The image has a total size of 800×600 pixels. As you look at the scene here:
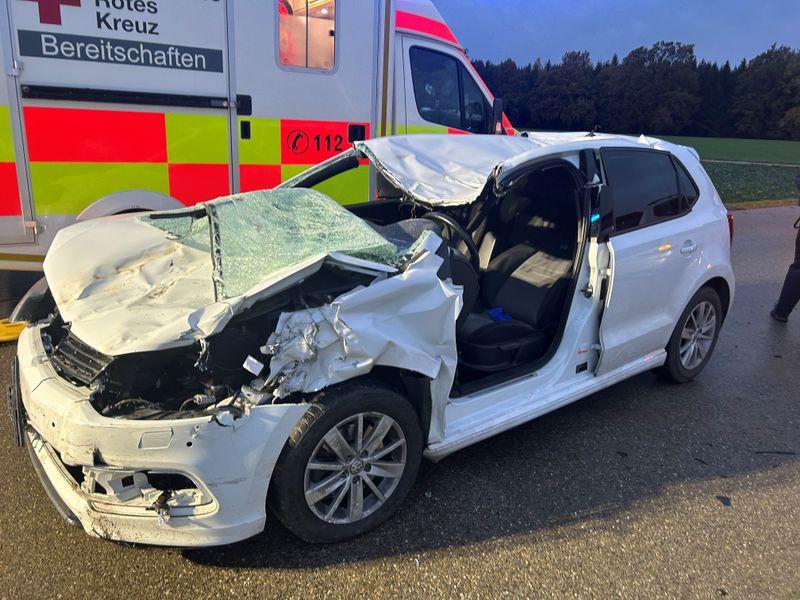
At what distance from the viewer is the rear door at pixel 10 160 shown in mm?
4078

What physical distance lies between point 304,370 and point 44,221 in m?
3.25

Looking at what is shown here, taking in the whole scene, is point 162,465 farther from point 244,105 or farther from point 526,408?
point 244,105

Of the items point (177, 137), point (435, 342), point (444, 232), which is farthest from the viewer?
point (177, 137)

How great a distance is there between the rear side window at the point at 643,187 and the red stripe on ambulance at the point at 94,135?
330 cm

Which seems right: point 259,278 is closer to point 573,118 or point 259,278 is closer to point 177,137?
point 177,137

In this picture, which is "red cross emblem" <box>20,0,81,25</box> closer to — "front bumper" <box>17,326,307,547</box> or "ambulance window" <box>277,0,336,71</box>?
"ambulance window" <box>277,0,336,71</box>

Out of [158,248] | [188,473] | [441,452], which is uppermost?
[158,248]

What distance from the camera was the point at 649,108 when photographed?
67.5m

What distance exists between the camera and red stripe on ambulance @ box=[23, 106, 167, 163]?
4281 millimetres

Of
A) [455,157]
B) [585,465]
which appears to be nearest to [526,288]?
[455,157]

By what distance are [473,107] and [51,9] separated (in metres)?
3.88

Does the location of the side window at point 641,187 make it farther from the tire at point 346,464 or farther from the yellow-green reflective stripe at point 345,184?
the yellow-green reflective stripe at point 345,184

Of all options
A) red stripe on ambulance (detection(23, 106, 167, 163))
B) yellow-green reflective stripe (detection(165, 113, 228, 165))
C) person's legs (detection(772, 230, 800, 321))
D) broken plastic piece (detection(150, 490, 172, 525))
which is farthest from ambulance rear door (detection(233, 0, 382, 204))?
person's legs (detection(772, 230, 800, 321))

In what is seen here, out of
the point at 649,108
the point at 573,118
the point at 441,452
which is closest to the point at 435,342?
the point at 441,452
